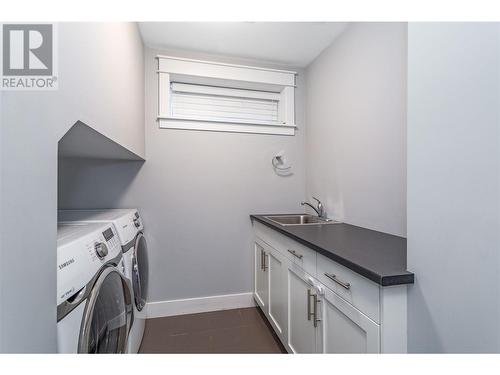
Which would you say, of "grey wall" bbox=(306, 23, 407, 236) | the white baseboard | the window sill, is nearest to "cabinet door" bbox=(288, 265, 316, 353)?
"grey wall" bbox=(306, 23, 407, 236)

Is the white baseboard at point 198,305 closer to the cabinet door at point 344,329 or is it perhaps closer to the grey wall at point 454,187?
the cabinet door at point 344,329

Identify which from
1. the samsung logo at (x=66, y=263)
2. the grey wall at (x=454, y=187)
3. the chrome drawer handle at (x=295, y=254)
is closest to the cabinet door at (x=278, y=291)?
the chrome drawer handle at (x=295, y=254)

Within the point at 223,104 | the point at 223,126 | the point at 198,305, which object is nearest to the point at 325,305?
the point at 198,305

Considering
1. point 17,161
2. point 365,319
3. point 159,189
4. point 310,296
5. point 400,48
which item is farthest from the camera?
point 159,189

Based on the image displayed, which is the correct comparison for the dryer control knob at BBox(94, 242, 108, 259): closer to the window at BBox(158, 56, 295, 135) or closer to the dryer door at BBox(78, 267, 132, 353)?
the dryer door at BBox(78, 267, 132, 353)

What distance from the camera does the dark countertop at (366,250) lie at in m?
0.78

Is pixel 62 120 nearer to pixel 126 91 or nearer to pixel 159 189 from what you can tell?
pixel 126 91

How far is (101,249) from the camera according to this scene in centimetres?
90

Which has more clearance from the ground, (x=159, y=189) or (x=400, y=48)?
(x=400, y=48)

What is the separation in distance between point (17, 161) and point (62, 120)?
21 centimetres

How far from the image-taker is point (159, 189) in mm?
2094

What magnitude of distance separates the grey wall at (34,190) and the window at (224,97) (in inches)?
53.3
